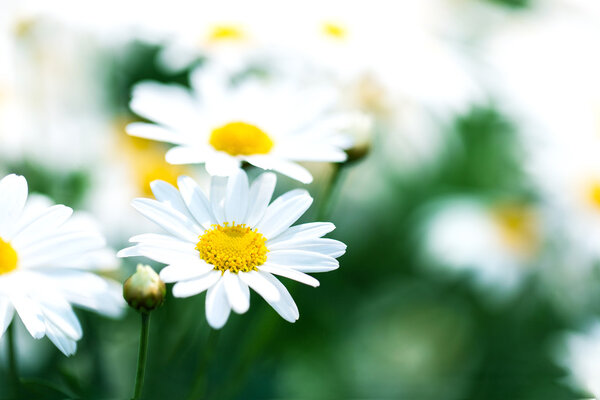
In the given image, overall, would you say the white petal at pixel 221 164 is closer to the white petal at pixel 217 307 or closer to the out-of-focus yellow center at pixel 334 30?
the white petal at pixel 217 307

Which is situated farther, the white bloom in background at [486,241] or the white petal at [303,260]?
the white bloom in background at [486,241]

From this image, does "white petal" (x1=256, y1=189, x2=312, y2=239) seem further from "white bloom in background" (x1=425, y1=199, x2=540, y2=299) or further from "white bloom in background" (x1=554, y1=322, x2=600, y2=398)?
"white bloom in background" (x1=425, y1=199, x2=540, y2=299)

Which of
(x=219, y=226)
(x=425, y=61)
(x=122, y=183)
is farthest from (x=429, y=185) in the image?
(x=219, y=226)

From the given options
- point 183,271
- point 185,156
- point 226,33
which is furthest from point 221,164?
point 226,33

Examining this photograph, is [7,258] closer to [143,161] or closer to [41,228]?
[41,228]

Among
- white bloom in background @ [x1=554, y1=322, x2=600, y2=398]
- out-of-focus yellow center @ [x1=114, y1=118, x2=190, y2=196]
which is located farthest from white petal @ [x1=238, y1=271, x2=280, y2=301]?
out-of-focus yellow center @ [x1=114, y1=118, x2=190, y2=196]

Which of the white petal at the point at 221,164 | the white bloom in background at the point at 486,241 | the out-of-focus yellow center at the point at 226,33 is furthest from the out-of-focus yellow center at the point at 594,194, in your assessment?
the white petal at the point at 221,164

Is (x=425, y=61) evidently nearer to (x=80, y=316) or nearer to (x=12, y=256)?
(x=80, y=316)
